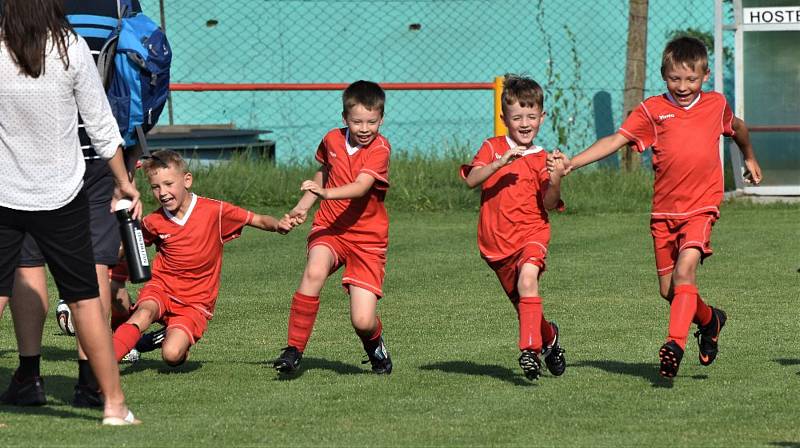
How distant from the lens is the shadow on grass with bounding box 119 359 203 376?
23.4ft

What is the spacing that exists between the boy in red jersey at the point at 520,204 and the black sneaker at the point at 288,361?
3.26 feet

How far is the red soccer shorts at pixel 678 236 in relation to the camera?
680 cm

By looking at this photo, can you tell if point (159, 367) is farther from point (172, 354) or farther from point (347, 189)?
point (347, 189)

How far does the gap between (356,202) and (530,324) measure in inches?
41.0

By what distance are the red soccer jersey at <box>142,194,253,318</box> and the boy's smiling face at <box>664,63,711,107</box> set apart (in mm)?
2055

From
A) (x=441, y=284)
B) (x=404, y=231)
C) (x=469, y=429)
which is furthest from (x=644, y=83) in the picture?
(x=469, y=429)

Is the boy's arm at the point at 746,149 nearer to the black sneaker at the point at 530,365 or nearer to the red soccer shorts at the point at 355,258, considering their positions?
the black sneaker at the point at 530,365

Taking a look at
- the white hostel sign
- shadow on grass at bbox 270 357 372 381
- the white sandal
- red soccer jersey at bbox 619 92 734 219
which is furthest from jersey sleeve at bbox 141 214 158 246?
the white hostel sign

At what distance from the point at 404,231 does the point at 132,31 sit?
7.52 m

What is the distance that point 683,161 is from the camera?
22.6ft

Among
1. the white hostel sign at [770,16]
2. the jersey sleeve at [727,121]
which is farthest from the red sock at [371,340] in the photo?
the white hostel sign at [770,16]

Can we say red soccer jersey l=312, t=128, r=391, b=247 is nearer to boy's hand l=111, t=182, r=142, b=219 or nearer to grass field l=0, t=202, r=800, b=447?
grass field l=0, t=202, r=800, b=447

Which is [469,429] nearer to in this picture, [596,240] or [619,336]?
[619,336]

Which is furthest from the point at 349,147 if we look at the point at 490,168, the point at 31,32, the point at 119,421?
the point at 31,32
